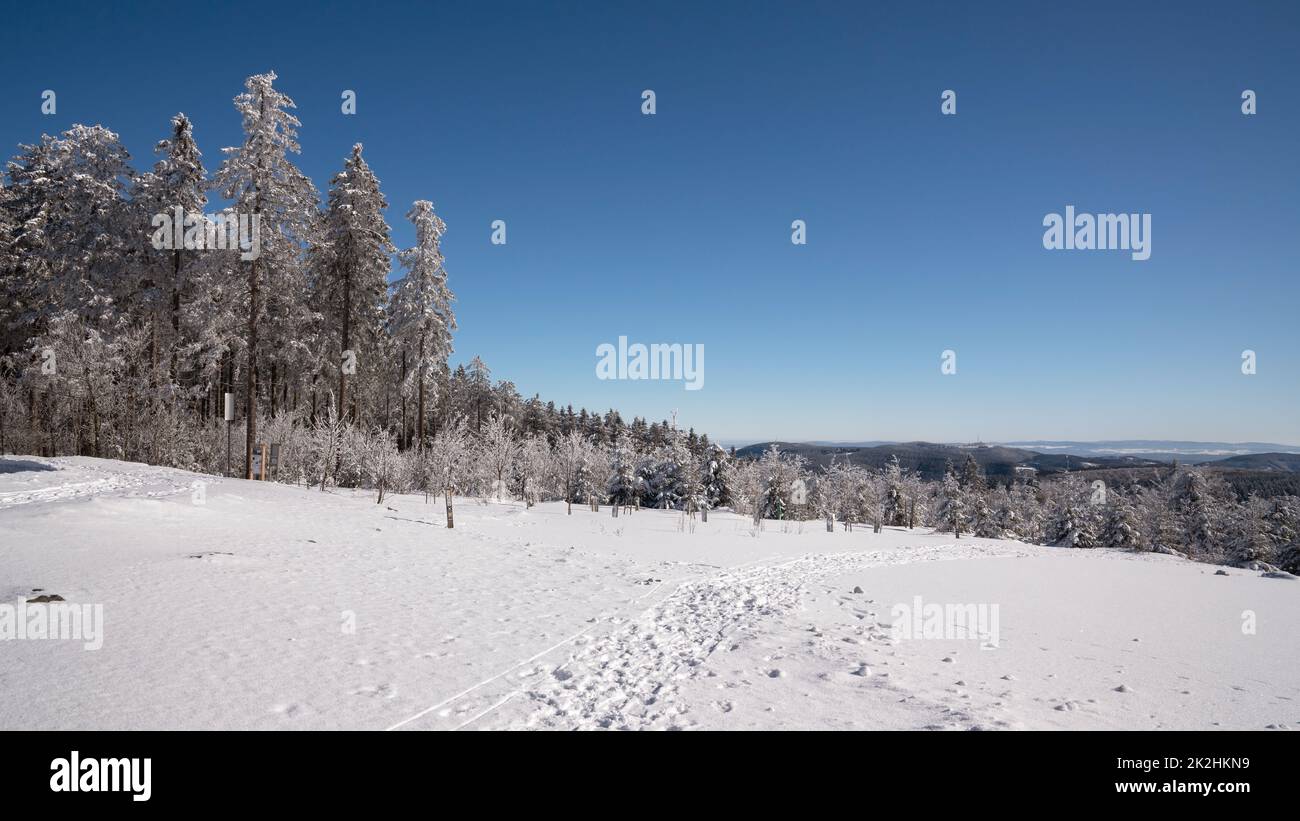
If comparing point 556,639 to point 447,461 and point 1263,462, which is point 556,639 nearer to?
point 447,461

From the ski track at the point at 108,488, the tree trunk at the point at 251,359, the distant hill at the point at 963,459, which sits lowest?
the distant hill at the point at 963,459

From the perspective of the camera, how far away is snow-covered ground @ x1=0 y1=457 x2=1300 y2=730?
4.61 meters

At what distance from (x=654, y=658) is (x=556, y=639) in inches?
55.2

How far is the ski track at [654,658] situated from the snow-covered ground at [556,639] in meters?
0.04

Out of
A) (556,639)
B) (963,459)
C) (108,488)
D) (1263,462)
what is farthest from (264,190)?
(1263,462)

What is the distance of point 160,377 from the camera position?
24891 millimetres

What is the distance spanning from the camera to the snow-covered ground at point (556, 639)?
4.61m

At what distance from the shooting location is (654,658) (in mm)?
6340

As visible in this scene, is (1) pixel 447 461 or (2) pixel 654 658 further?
(1) pixel 447 461

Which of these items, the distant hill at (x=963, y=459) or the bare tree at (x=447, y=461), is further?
the distant hill at (x=963, y=459)
